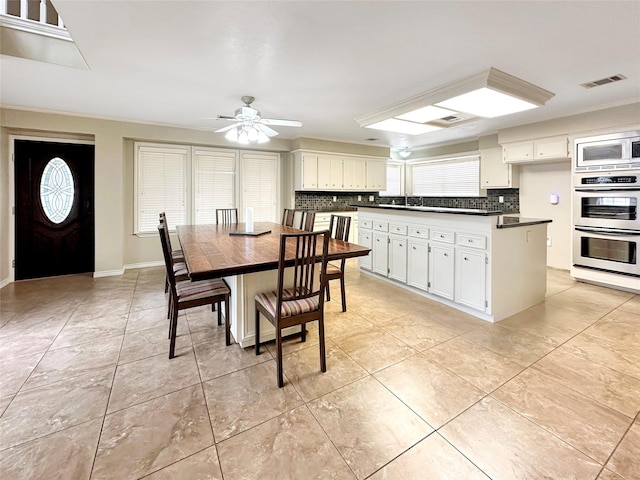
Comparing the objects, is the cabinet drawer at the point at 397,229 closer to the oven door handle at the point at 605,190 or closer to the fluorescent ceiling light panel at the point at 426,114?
the fluorescent ceiling light panel at the point at 426,114

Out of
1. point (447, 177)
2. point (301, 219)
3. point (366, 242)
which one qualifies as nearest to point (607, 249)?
point (366, 242)

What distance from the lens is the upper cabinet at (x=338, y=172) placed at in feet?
19.8

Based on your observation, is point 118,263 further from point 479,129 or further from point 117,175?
point 479,129

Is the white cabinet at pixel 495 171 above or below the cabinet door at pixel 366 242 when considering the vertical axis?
above

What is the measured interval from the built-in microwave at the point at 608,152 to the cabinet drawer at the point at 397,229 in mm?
2581

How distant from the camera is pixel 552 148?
453 cm

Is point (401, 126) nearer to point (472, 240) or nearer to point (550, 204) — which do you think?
point (472, 240)

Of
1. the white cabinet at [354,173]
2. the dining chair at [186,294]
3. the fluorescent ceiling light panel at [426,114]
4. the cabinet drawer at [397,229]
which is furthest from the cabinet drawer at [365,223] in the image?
the dining chair at [186,294]

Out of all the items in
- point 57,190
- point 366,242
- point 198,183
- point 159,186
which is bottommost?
point 366,242

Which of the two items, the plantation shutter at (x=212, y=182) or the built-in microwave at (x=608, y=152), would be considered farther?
the plantation shutter at (x=212, y=182)

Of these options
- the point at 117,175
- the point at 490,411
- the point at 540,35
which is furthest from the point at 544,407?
the point at 117,175

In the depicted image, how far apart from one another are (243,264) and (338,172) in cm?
480

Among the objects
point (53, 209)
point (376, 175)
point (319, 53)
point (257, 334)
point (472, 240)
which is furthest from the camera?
point (376, 175)

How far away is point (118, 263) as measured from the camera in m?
4.80
